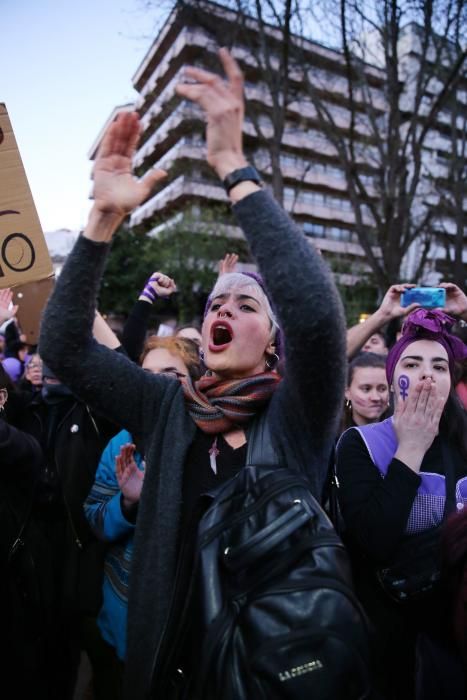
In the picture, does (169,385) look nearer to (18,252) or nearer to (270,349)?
(270,349)

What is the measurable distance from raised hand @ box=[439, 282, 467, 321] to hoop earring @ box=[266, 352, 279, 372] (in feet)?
4.50

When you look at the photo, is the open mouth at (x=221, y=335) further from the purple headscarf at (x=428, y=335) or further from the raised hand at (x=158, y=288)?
the raised hand at (x=158, y=288)

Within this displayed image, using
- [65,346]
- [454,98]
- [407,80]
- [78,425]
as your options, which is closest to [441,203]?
[454,98]

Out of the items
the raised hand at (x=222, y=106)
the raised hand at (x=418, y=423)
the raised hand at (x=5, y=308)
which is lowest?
the raised hand at (x=418, y=423)

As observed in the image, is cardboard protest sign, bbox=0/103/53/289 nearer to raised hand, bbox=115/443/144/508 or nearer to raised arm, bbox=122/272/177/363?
raised hand, bbox=115/443/144/508

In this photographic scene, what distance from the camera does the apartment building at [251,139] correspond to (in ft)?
26.6

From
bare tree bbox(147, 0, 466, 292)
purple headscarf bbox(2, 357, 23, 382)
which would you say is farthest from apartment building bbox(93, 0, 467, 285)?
purple headscarf bbox(2, 357, 23, 382)

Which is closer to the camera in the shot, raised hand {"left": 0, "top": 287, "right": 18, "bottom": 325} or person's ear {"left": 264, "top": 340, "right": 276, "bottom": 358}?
person's ear {"left": 264, "top": 340, "right": 276, "bottom": 358}

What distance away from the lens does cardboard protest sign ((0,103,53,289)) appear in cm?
204

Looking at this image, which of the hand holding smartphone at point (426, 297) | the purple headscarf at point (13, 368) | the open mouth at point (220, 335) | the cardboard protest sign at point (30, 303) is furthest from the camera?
the purple headscarf at point (13, 368)

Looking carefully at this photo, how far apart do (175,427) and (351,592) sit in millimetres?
653

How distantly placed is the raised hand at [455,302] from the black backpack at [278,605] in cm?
187

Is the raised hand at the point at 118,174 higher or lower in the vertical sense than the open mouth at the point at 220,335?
higher

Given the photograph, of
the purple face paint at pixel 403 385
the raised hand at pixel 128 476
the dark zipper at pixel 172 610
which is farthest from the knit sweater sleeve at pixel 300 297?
the raised hand at pixel 128 476
